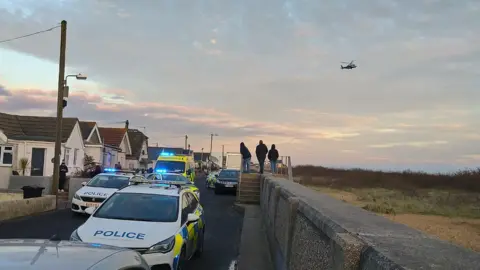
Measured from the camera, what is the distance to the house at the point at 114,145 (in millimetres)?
50184

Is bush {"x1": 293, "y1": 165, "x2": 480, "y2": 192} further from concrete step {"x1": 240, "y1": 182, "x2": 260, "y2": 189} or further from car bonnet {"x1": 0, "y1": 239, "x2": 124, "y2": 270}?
car bonnet {"x1": 0, "y1": 239, "x2": 124, "y2": 270}

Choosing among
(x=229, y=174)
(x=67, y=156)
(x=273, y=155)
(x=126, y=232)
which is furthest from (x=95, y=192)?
(x=67, y=156)

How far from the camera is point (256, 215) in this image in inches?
693

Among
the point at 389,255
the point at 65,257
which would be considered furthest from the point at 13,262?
the point at 389,255

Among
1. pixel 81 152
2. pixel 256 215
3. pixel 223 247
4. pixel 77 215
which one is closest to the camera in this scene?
pixel 223 247

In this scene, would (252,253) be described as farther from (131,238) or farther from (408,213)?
(408,213)

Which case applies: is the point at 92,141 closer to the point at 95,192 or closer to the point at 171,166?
the point at 171,166

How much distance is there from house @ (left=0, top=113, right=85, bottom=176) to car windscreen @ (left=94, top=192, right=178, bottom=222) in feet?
75.1

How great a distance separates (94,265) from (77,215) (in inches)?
539

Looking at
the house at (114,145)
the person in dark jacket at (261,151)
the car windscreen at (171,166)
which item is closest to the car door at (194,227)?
the person in dark jacket at (261,151)

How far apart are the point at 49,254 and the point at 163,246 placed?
12.9 ft

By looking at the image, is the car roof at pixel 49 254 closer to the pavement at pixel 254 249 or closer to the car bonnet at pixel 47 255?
the car bonnet at pixel 47 255

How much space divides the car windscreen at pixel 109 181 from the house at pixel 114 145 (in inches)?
1236

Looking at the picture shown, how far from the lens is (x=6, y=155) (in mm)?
31453
